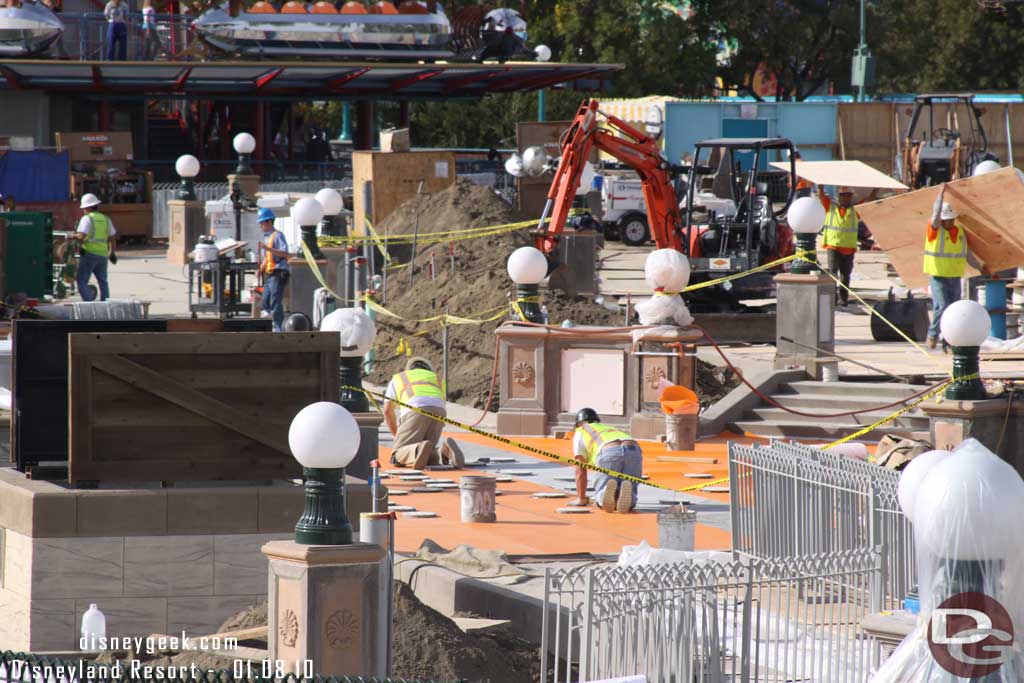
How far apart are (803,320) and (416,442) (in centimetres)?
531

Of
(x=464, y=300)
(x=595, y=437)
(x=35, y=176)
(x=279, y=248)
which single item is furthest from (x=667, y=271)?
(x=35, y=176)

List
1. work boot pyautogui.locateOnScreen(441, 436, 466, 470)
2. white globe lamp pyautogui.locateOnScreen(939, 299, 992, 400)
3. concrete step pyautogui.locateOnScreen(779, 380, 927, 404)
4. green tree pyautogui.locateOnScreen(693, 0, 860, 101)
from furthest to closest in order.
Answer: green tree pyautogui.locateOnScreen(693, 0, 860, 101) → concrete step pyautogui.locateOnScreen(779, 380, 927, 404) → work boot pyautogui.locateOnScreen(441, 436, 466, 470) → white globe lamp pyautogui.locateOnScreen(939, 299, 992, 400)

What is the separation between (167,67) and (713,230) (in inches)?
781

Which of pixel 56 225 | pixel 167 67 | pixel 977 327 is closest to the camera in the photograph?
pixel 977 327

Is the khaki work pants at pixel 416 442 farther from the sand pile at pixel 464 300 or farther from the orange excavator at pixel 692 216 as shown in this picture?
the orange excavator at pixel 692 216

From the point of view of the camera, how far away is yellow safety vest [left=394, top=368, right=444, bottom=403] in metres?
16.7

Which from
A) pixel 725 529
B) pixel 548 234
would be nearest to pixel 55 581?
pixel 725 529

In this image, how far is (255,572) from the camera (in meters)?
10.5

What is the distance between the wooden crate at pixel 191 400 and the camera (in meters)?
10.4

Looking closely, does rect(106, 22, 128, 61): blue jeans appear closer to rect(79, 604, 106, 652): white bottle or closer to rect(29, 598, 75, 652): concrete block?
rect(29, 598, 75, 652): concrete block

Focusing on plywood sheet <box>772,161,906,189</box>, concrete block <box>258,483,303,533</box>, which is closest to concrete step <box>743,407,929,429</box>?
plywood sheet <box>772,161,906,189</box>

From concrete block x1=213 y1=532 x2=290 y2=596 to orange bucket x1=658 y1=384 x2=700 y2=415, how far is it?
26.7 feet

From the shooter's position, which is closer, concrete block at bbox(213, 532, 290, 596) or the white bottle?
the white bottle

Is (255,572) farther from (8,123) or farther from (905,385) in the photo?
(8,123)
